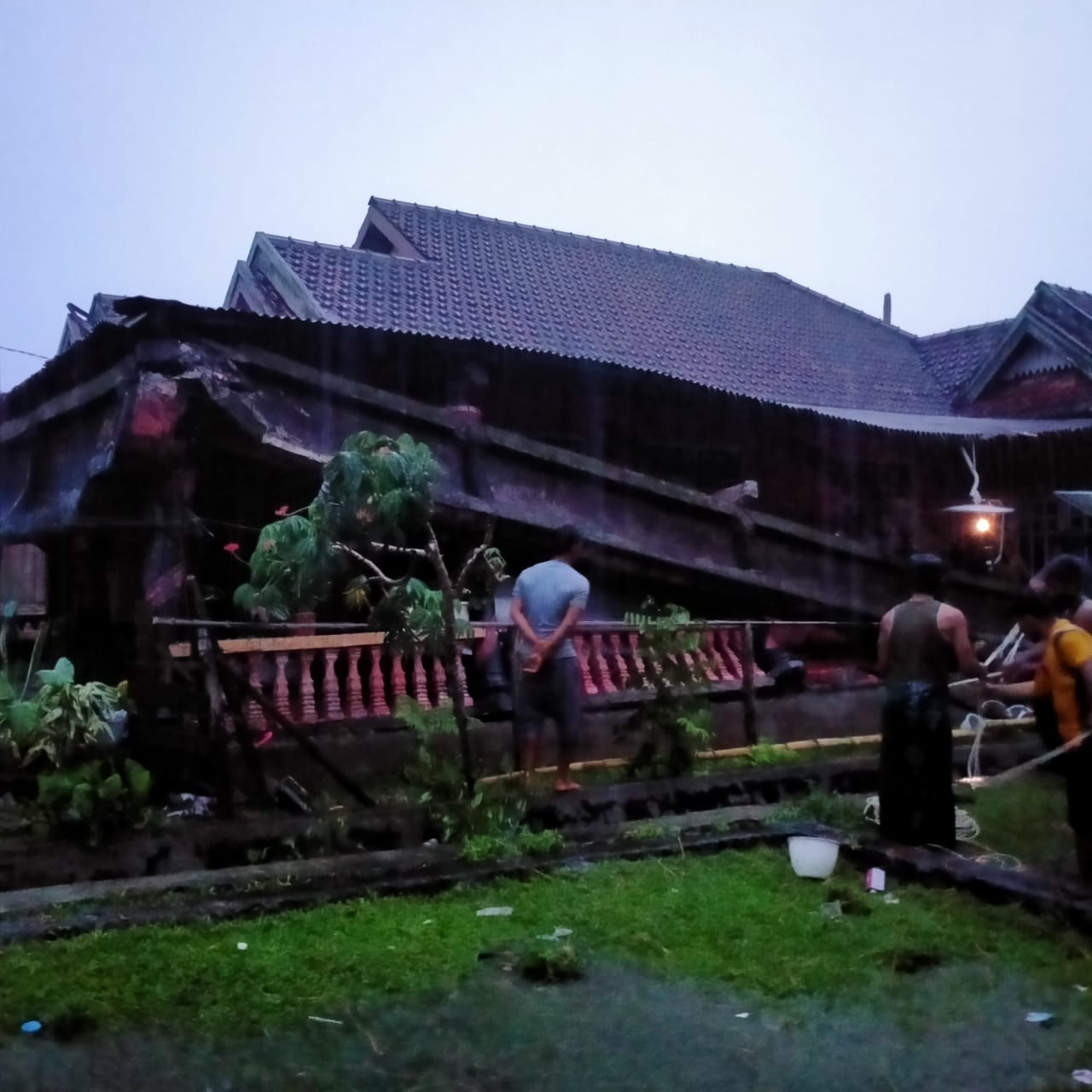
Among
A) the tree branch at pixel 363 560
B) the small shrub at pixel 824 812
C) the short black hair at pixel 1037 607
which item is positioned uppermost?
the tree branch at pixel 363 560

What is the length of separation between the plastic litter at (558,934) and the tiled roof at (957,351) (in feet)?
46.1

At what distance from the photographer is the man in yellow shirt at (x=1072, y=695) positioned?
17.0 feet

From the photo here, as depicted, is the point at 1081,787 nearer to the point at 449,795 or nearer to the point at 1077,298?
the point at 449,795

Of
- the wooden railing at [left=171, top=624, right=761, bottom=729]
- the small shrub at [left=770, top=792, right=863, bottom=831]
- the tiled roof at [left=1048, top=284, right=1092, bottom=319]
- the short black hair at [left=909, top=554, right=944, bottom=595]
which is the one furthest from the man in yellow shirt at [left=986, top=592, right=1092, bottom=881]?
Answer: the tiled roof at [left=1048, top=284, right=1092, bottom=319]

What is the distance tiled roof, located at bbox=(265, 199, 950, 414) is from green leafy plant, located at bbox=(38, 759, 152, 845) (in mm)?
6372

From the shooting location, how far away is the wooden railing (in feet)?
26.5

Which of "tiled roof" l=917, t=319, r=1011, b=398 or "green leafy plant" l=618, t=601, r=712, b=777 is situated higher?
"tiled roof" l=917, t=319, r=1011, b=398

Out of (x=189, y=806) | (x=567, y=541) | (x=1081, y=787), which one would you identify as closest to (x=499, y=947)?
(x=1081, y=787)

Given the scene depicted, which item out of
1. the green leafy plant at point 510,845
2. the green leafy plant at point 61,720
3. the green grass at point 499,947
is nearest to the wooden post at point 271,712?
the green leafy plant at point 61,720

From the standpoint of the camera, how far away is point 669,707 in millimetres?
7984

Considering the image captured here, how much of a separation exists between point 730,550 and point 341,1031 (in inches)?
316

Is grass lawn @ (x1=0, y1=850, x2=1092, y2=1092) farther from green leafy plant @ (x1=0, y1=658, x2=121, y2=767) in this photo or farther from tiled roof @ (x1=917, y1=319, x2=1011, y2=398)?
tiled roof @ (x1=917, y1=319, x2=1011, y2=398)

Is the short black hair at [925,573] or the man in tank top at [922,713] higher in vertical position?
the short black hair at [925,573]

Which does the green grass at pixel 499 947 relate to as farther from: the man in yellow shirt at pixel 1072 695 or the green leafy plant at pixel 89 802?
the green leafy plant at pixel 89 802
